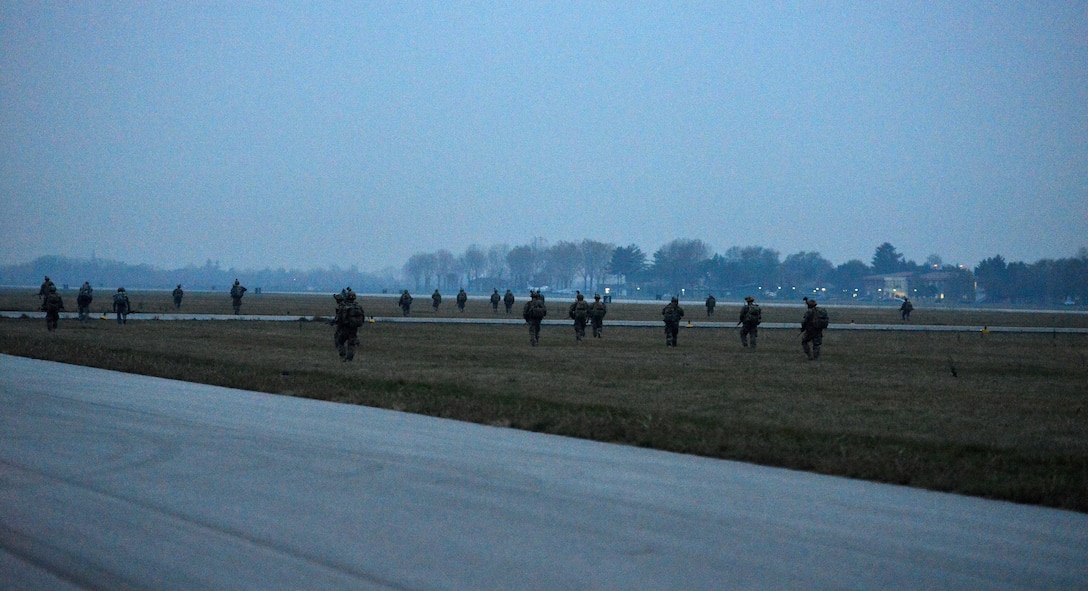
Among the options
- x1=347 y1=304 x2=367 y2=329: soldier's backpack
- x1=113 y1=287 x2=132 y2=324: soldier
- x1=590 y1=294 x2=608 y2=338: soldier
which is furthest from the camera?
x1=113 y1=287 x2=132 y2=324: soldier

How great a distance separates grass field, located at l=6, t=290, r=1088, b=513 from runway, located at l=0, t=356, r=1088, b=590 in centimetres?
137

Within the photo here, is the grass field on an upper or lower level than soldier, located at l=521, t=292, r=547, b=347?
lower

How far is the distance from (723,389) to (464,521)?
12.5m

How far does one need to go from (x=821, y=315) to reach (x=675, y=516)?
2147 centimetres

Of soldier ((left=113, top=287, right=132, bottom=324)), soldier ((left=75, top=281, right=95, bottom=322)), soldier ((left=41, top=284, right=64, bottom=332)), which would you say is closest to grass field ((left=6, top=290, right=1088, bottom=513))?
soldier ((left=41, top=284, right=64, bottom=332))

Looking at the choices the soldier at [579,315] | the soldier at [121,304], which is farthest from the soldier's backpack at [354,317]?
the soldier at [121,304]

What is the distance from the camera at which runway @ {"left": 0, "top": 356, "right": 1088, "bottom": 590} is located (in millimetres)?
6547

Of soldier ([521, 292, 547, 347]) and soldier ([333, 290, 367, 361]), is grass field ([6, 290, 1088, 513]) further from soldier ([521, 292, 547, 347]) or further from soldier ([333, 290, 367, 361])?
soldier ([521, 292, 547, 347])

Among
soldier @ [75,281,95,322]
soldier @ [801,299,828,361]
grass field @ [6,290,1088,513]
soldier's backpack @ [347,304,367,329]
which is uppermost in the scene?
soldier @ [75,281,95,322]

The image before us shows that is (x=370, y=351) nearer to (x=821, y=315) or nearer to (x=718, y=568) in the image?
(x=821, y=315)

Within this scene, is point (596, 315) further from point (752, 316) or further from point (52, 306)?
point (52, 306)

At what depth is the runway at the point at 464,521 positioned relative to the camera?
6.55 m

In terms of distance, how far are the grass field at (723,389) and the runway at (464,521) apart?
1.37 meters

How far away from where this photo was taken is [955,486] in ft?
33.4
